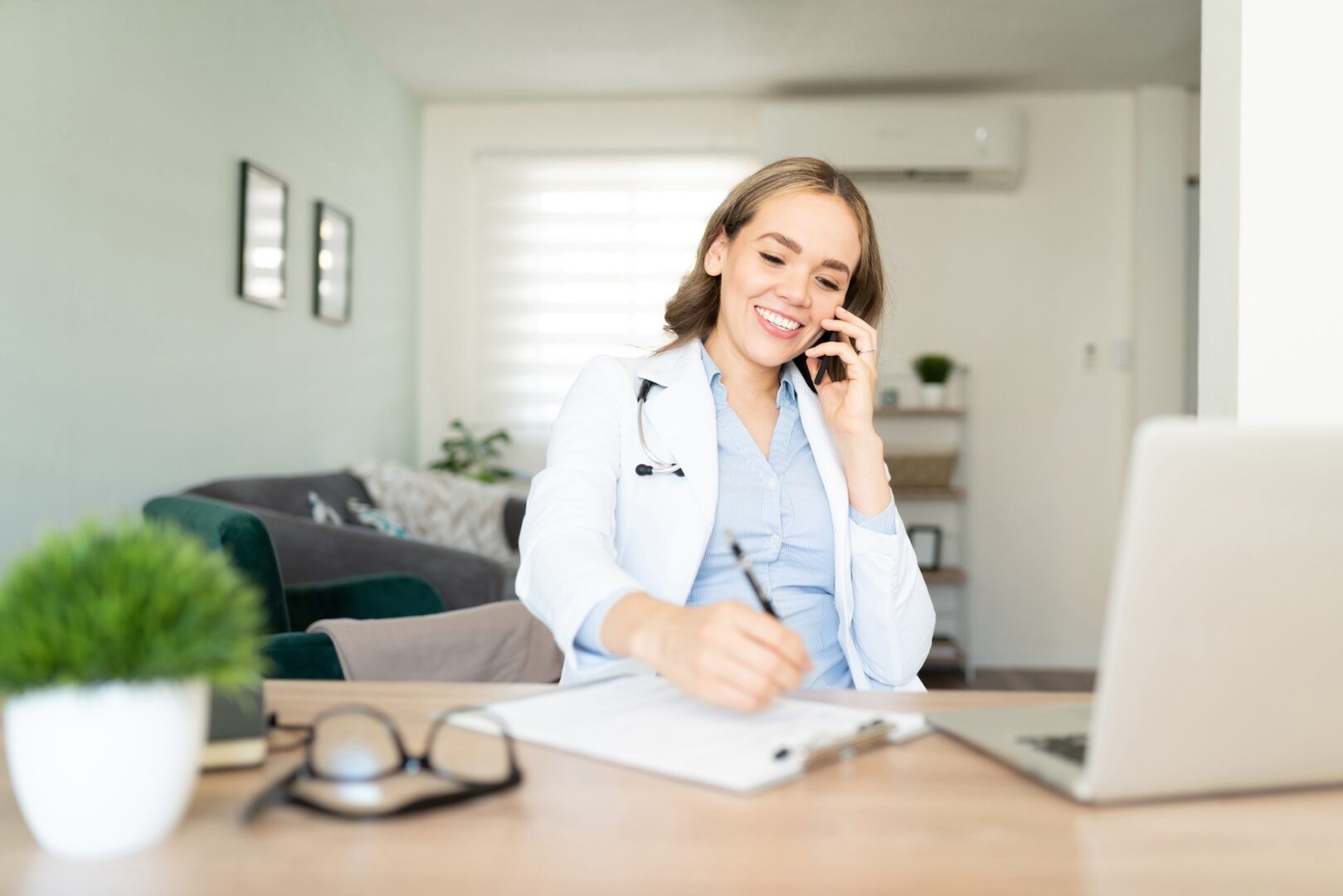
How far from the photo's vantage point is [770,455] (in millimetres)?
1687

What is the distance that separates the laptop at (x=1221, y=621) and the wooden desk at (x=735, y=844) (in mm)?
31

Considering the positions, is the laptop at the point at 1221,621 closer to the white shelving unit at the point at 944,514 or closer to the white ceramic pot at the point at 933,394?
the white shelving unit at the point at 944,514

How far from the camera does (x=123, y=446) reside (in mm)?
2949

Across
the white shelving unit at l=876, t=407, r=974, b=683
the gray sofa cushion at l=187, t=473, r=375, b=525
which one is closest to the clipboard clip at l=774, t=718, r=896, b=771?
the gray sofa cushion at l=187, t=473, r=375, b=525

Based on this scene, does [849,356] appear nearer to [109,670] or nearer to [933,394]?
[109,670]

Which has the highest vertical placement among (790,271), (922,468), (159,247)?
(159,247)

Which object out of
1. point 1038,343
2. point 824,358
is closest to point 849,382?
point 824,358

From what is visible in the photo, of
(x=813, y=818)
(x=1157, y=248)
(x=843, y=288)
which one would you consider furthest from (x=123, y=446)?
(x=1157, y=248)

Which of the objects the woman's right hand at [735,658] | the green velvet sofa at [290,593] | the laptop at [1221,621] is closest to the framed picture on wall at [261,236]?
the green velvet sofa at [290,593]

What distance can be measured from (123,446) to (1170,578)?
2.88 metres

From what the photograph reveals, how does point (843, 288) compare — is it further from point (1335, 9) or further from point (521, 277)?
point (521, 277)

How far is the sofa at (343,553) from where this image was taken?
10.1 ft

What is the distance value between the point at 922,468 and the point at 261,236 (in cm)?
293

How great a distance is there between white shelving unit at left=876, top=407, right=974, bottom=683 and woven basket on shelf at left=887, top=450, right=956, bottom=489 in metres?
0.03
